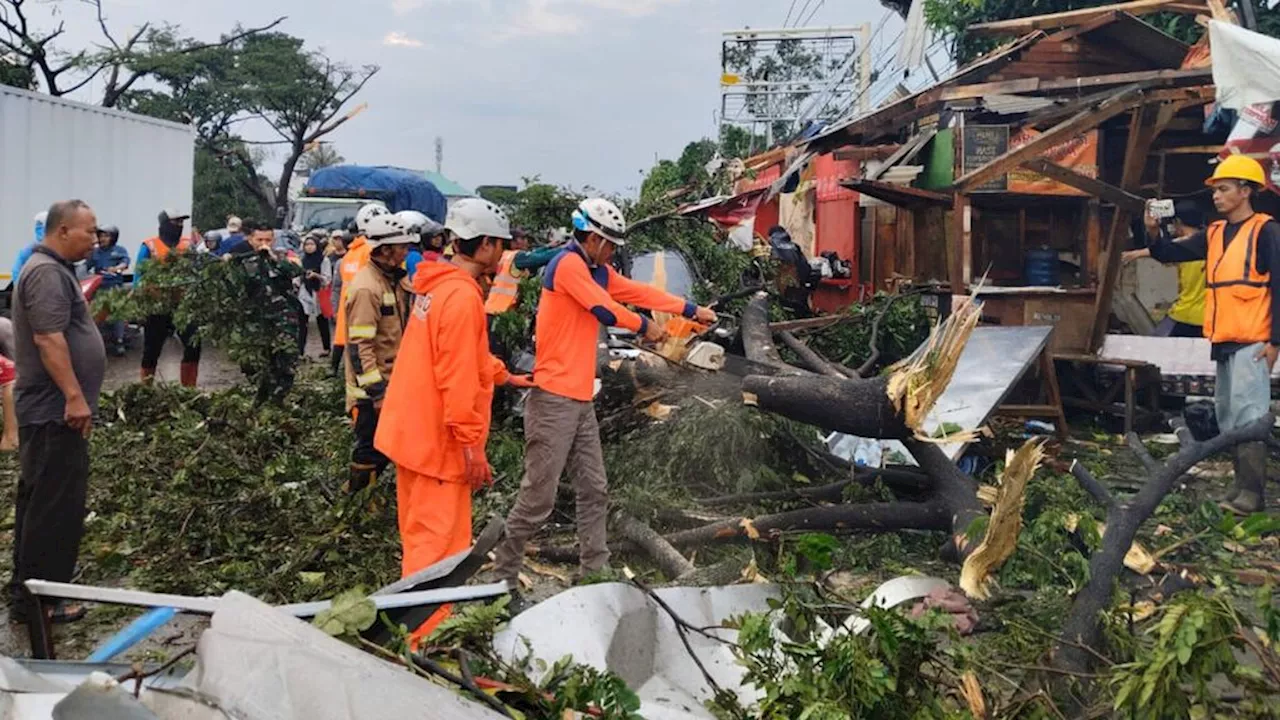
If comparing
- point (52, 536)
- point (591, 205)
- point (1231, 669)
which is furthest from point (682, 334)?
point (1231, 669)

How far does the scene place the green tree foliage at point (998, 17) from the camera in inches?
510

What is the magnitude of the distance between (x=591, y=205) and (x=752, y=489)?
2129mm

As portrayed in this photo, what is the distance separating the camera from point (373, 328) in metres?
5.93

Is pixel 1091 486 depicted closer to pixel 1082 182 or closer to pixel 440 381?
pixel 440 381

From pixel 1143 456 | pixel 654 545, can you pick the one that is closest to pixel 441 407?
pixel 654 545

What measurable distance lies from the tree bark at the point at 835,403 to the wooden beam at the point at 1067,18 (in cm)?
670

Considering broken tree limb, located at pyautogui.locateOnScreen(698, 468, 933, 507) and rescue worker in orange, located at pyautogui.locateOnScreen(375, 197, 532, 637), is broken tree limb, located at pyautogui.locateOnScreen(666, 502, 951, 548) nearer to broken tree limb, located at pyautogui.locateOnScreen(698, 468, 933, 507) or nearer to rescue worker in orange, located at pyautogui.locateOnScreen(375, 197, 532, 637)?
broken tree limb, located at pyautogui.locateOnScreen(698, 468, 933, 507)

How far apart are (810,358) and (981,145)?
4.17m

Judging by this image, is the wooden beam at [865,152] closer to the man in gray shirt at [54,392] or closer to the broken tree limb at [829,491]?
the broken tree limb at [829,491]

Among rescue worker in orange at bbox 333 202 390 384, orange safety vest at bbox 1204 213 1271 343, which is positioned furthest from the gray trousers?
orange safety vest at bbox 1204 213 1271 343

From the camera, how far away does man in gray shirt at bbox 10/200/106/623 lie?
174 inches

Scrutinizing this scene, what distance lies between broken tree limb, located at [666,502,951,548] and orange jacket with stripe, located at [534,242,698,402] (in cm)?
104

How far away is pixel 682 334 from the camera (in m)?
6.52

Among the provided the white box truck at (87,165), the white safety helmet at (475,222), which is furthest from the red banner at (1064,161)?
the white box truck at (87,165)
